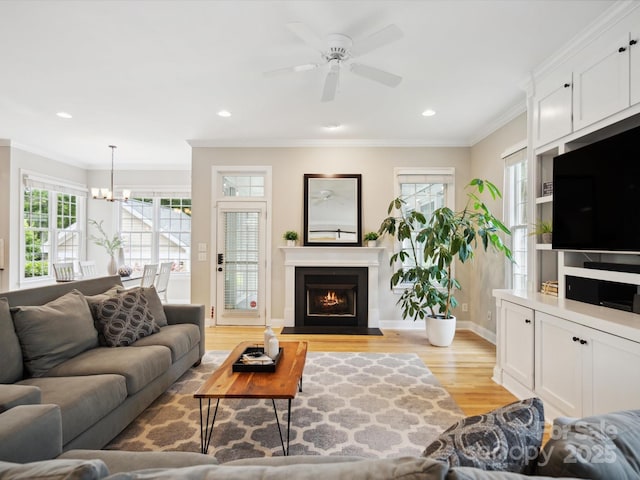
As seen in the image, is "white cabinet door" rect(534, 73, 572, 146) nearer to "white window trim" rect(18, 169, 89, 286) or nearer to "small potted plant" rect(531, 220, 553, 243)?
"small potted plant" rect(531, 220, 553, 243)

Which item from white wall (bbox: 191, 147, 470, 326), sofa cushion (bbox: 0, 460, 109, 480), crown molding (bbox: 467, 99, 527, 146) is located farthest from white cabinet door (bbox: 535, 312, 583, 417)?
white wall (bbox: 191, 147, 470, 326)

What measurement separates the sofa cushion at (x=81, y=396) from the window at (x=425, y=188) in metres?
4.02

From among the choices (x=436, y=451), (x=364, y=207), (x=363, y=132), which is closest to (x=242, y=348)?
(x=436, y=451)

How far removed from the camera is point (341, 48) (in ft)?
8.27

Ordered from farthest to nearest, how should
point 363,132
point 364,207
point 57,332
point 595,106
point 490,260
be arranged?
point 364,207 < point 363,132 < point 490,260 < point 595,106 < point 57,332

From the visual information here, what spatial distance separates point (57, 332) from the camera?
7.08 ft

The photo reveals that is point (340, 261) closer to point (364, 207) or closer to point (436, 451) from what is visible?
point (364, 207)

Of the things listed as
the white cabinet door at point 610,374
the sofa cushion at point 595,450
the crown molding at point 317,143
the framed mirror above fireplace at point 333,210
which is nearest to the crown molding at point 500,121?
the crown molding at point 317,143

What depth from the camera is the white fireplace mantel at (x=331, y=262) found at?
494 centimetres

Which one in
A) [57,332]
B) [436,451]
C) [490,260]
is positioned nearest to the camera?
[436,451]

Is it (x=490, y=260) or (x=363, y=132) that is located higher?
(x=363, y=132)

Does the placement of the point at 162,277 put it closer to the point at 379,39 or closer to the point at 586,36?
the point at 379,39

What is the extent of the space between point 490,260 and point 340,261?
6.70ft

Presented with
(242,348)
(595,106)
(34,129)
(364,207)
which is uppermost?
(34,129)
